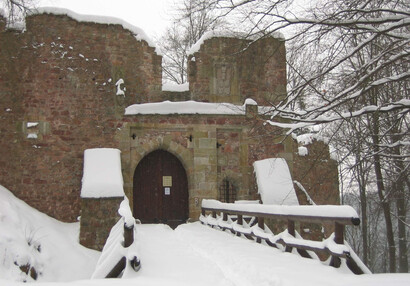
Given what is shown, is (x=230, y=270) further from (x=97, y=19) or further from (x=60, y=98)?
(x=97, y=19)

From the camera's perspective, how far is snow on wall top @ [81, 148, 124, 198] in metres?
10.7

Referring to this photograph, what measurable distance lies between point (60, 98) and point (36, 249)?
4.69 m

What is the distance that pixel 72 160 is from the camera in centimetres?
1240

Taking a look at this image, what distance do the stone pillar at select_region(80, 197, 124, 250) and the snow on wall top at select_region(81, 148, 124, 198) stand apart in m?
0.17

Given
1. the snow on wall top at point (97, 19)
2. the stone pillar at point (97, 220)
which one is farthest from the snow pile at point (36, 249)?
the snow on wall top at point (97, 19)

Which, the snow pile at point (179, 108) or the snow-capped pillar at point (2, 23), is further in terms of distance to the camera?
the snow pile at point (179, 108)

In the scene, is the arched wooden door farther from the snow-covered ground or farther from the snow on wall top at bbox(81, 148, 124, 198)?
the snow-covered ground

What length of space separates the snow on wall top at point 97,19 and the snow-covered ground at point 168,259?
205 inches

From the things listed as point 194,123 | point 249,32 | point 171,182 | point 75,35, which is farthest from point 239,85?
point 249,32

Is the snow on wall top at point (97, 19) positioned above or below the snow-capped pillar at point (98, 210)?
above

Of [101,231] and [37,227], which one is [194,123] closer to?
[101,231]

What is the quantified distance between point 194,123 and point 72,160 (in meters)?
3.60

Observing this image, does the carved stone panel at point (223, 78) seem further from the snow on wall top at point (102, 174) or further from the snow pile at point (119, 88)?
the snow on wall top at point (102, 174)

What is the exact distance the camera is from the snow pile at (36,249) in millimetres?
8602
